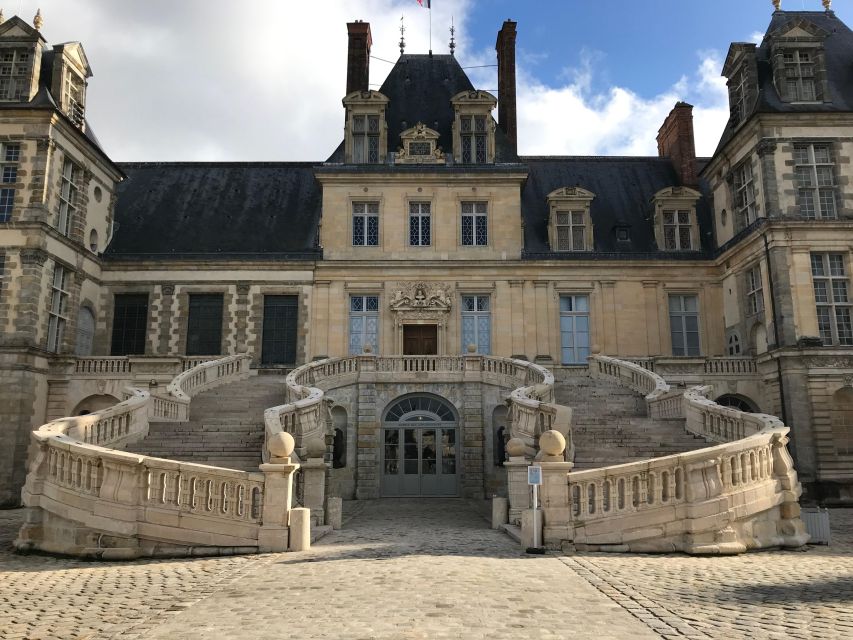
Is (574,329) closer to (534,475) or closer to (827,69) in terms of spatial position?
(827,69)

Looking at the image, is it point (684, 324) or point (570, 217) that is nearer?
point (684, 324)

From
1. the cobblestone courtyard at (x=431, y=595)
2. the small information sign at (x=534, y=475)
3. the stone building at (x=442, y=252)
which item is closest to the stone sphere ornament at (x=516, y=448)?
the cobblestone courtyard at (x=431, y=595)

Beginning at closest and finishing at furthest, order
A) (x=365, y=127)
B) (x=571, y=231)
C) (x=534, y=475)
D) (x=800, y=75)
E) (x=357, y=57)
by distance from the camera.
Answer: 1. (x=534, y=475)
2. (x=800, y=75)
3. (x=365, y=127)
4. (x=571, y=231)
5. (x=357, y=57)

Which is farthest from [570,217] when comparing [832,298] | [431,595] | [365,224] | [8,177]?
[431,595]

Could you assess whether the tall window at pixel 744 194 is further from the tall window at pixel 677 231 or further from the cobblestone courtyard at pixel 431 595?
the cobblestone courtyard at pixel 431 595

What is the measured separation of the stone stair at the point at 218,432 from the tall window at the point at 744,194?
16.2 m

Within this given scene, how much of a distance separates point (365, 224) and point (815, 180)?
15.1 metres

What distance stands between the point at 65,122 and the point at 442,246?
519 inches

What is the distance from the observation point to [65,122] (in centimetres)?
2328

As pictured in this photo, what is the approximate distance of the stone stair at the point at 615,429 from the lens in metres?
15.1

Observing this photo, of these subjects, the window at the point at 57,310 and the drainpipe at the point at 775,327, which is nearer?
the drainpipe at the point at 775,327

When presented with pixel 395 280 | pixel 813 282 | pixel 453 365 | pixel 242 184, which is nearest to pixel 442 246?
pixel 395 280

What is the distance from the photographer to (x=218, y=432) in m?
16.5

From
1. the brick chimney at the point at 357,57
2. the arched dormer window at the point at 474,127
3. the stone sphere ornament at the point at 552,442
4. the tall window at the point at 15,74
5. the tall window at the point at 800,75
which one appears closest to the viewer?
the stone sphere ornament at the point at 552,442
